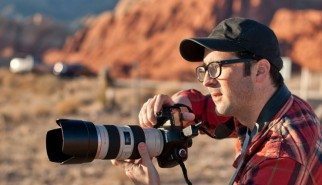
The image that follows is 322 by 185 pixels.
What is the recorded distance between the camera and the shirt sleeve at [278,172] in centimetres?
192

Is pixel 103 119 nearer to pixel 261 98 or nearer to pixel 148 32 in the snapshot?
pixel 261 98

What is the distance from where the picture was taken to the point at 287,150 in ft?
6.39

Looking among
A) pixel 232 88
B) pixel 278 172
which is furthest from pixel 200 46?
pixel 278 172

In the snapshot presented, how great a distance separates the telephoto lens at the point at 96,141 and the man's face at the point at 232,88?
337 millimetres

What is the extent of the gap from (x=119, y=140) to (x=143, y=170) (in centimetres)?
19

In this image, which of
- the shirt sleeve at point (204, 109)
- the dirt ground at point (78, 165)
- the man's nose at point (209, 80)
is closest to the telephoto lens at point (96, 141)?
the man's nose at point (209, 80)

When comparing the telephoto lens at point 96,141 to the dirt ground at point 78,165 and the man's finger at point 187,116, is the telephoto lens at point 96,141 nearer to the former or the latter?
the man's finger at point 187,116

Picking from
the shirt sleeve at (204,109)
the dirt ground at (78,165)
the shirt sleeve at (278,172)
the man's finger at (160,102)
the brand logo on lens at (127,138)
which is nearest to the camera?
the shirt sleeve at (278,172)

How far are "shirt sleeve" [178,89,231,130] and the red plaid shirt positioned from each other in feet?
2.23

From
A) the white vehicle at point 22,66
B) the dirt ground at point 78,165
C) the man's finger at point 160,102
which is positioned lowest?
the white vehicle at point 22,66

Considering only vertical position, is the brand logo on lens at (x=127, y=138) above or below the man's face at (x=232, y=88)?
below

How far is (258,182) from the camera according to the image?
1.92 m

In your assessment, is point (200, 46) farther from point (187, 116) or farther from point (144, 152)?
point (144, 152)

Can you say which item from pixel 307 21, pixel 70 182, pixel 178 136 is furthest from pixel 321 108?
Answer: pixel 307 21
